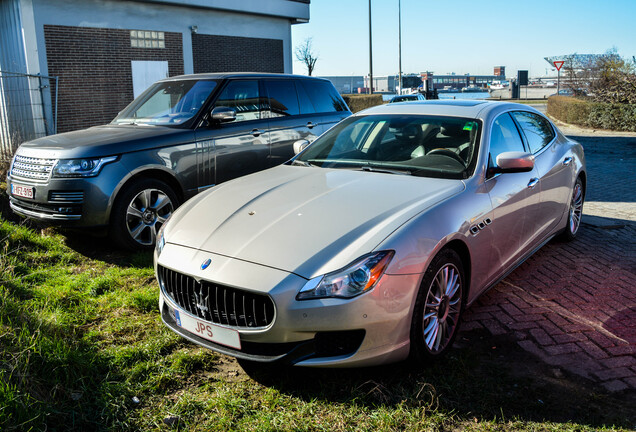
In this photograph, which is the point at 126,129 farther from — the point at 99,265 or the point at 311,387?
the point at 311,387

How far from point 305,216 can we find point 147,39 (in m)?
16.4

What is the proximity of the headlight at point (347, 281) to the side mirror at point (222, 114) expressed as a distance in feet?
12.6

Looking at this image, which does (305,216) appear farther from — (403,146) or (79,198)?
(79,198)

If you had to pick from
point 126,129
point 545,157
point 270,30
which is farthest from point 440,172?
point 270,30

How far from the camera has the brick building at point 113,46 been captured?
48.8 ft

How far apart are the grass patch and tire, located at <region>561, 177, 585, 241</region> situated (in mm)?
2705

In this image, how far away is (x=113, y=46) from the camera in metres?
17.0

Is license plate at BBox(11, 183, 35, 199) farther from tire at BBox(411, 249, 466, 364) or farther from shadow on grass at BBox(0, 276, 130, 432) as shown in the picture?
tire at BBox(411, 249, 466, 364)

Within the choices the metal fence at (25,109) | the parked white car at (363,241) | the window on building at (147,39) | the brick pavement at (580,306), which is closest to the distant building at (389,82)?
the window on building at (147,39)

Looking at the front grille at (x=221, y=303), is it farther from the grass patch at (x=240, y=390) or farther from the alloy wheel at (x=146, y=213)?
the alloy wheel at (x=146, y=213)

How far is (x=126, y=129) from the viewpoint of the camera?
6.36 metres

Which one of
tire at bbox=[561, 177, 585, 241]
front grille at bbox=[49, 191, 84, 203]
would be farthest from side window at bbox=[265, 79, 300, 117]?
tire at bbox=[561, 177, 585, 241]

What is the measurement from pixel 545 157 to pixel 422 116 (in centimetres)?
134

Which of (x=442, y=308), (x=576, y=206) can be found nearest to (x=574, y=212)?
(x=576, y=206)
